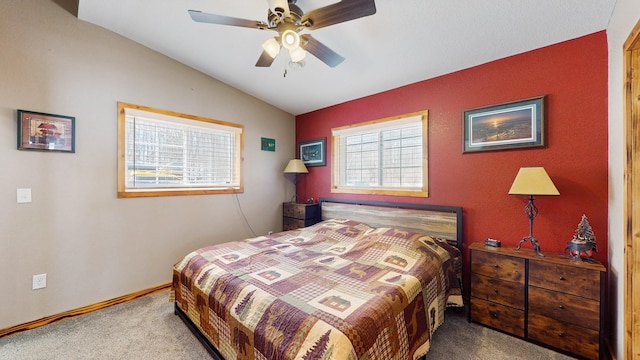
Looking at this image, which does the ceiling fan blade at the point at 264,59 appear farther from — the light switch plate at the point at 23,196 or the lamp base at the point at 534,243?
the lamp base at the point at 534,243

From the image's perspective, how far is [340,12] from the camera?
164cm

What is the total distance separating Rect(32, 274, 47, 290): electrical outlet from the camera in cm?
231

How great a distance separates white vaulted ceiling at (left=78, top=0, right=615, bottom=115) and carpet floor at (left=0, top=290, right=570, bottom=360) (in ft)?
8.28

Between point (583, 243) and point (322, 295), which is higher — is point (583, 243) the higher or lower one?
the higher one

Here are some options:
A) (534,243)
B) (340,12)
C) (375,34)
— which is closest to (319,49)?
(340,12)

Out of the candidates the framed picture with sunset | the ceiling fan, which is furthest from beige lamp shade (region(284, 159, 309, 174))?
the framed picture with sunset

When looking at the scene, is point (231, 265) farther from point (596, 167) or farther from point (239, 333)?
point (596, 167)

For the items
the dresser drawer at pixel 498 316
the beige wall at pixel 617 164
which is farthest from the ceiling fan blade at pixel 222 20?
the dresser drawer at pixel 498 316

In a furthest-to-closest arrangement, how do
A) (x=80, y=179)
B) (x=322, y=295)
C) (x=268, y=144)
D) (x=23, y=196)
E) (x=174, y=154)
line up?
(x=268, y=144) → (x=174, y=154) → (x=80, y=179) → (x=23, y=196) → (x=322, y=295)

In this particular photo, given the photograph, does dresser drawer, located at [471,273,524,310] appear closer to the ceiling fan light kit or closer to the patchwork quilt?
the patchwork quilt

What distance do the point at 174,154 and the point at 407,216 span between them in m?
3.01

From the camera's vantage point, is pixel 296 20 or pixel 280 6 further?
pixel 296 20

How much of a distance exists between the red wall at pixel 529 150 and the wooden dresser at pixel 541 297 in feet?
1.18

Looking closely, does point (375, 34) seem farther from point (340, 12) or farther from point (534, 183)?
point (534, 183)
